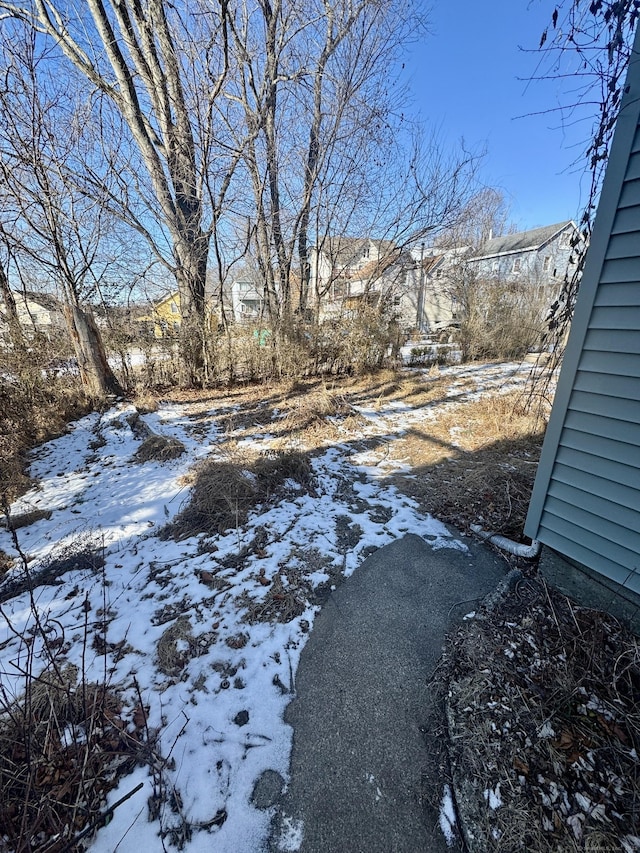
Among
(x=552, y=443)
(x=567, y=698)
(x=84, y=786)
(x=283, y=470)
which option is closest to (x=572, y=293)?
(x=552, y=443)

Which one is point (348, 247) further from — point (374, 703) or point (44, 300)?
point (374, 703)

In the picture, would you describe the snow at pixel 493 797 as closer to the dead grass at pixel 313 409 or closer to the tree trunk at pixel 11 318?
the dead grass at pixel 313 409

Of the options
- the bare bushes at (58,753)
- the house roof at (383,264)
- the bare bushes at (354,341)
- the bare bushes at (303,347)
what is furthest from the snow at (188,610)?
the house roof at (383,264)

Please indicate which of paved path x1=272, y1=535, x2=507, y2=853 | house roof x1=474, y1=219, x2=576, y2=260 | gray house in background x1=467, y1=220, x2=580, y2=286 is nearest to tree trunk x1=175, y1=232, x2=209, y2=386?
paved path x1=272, y1=535, x2=507, y2=853

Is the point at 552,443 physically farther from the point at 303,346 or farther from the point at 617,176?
A: the point at 303,346

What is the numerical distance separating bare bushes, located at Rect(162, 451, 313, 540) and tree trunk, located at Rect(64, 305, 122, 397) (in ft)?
11.2

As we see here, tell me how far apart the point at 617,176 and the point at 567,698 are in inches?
93.6

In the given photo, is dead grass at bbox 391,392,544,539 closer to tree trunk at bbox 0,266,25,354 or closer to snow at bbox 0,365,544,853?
snow at bbox 0,365,544,853

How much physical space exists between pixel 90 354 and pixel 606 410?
6.56 m

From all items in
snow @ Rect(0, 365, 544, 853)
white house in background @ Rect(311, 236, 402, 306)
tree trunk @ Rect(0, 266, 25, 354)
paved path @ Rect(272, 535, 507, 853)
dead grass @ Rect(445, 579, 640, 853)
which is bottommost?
paved path @ Rect(272, 535, 507, 853)

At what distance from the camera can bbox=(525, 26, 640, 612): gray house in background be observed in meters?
1.53

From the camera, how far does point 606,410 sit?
5.49 feet

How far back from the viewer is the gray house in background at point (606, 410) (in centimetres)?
153

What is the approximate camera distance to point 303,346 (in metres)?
7.38
